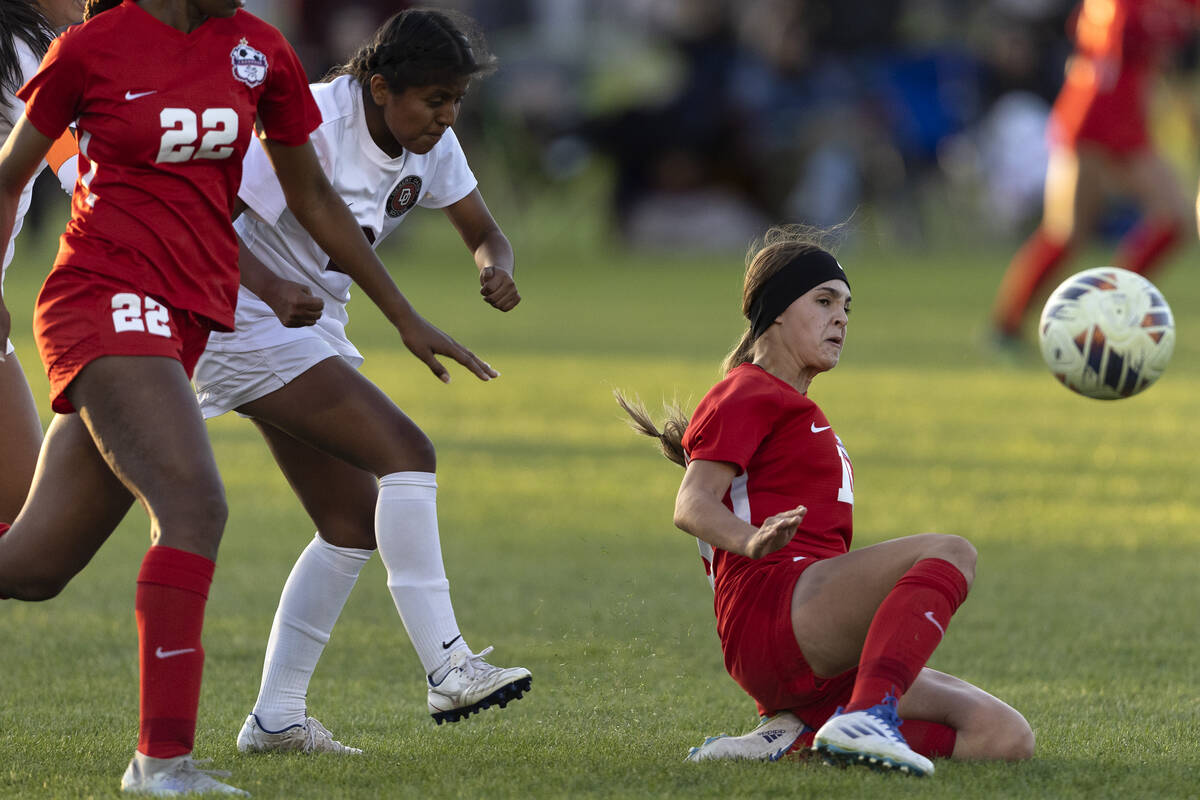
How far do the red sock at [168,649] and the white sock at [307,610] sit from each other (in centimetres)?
79

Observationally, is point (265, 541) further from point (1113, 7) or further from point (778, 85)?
point (778, 85)

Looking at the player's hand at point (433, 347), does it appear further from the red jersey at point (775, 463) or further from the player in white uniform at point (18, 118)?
the player in white uniform at point (18, 118)

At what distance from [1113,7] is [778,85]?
38.5 feet

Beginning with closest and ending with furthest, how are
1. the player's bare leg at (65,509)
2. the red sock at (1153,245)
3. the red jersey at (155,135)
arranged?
the red jersey at (155,135)
the player's bare leg at (65,509)
the red sock at (1153,245)

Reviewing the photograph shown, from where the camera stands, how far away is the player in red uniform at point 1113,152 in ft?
38.7

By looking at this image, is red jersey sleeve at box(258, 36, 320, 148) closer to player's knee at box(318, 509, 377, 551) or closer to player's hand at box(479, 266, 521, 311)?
player's hand at box(479, 266, 521, 311)

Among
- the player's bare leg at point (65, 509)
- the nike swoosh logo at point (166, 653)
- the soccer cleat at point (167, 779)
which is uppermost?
the player's bare leg at point (65, 509)

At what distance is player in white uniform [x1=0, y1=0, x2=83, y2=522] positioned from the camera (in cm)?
450

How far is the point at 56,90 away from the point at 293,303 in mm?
694

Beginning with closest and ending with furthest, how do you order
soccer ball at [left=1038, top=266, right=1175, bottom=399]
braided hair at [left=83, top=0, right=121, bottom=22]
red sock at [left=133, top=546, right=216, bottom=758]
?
red sock at [left=133, top=546, right=216, bottom=758]
braided hair at [left=83, top=0, right=121, bottom=22]
soccer ball at [left=1038, top=266, right=1175, bottom=399]

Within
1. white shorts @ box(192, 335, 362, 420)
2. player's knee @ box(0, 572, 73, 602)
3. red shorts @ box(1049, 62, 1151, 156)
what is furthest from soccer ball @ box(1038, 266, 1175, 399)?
red shorts @ box(1049, 62, 1151, 156)

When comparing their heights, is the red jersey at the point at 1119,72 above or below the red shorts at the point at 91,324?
above

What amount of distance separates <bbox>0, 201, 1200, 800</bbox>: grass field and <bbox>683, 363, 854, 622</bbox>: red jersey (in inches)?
19.2

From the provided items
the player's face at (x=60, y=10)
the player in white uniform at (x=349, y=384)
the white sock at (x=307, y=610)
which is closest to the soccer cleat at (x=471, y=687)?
the player in white uniform at (x=349, y=384)
